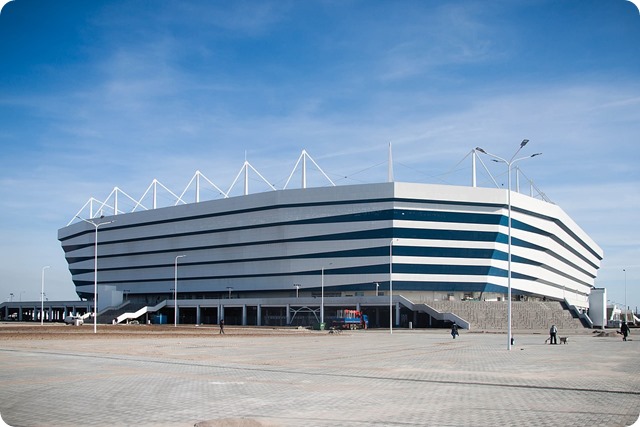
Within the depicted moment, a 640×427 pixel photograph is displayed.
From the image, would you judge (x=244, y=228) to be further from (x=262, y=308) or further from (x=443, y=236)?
(x=443, y=236)

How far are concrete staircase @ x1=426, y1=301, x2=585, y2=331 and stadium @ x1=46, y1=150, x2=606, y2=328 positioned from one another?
1.29 ft

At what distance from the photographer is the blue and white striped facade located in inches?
4281

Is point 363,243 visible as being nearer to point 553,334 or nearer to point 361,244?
point 361,244

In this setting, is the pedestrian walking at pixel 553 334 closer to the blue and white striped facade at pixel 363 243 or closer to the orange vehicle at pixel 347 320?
the orange vehicle at pixel 347 320

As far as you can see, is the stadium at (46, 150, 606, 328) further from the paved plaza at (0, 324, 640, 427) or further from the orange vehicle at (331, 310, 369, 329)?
the paved plaza at (0, 324, 640, 427)

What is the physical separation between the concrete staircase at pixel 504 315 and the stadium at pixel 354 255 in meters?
0.39

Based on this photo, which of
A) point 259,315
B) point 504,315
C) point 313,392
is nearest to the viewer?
point 313,392

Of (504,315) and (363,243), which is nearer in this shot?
(504,315)

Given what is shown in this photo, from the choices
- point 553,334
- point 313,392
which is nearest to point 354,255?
point 553,334

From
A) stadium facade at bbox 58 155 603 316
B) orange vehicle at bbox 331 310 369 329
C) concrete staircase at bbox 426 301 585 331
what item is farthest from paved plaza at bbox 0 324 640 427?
stadium facade at bbox 58 155 603 316

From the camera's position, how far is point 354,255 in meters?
109

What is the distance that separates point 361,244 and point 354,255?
7.12 ft

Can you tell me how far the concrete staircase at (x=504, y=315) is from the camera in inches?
3649

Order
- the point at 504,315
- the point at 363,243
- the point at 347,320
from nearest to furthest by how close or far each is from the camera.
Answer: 1. the point at 347,320
2. the point at 504,315
3. the point at 363,243
